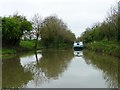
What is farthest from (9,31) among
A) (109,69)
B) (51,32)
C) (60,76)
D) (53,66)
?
(60,76)

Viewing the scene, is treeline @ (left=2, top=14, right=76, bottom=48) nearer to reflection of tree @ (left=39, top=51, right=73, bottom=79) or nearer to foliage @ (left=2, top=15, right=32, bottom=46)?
foliage @ (left=2, top=15, right=32, bottom=46)

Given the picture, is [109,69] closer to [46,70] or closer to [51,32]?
[46,70]

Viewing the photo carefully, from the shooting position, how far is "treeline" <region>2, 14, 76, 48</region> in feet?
141

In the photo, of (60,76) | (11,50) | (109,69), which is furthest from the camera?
(11,50)

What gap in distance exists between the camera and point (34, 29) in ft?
193

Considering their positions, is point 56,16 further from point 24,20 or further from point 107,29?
point 107,29

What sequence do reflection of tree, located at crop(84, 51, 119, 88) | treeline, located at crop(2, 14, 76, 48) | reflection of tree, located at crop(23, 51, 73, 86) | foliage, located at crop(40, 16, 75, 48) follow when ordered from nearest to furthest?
reflection of tree, located at crop(84, 51, 119, 88)
reflection of tree, located at crop(23, 51, 73, 86)
treeline, located at crop(2, 14, 76, 48)
foliage, located at crop(40, 16, 75, 48)

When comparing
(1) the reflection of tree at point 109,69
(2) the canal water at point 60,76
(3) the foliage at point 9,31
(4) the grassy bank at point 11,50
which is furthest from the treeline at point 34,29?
(2) the canal water at point 60,76

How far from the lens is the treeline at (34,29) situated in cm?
4293

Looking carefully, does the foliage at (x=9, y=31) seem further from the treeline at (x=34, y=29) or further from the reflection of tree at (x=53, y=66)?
the reflection of tree at (x=53, y=66)

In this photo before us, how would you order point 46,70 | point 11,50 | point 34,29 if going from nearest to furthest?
1. point 46,70
2. point 11,50
3. point 34,29

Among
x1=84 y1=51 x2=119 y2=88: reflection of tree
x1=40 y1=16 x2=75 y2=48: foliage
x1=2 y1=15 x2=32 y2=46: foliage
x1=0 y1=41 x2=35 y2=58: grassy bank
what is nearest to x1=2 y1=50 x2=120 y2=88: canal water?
x1=84 y1=51 x2=119 y2=88: reflection of tree

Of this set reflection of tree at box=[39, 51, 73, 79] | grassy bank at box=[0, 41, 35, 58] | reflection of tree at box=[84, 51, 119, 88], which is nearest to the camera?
reflection of tree at box=[84, 51, 119, 88]

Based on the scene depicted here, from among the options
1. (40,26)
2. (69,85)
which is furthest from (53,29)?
(69,85)
